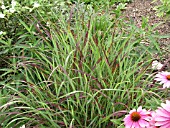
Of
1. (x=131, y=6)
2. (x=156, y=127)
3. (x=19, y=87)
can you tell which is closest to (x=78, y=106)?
(x=19, y=87)

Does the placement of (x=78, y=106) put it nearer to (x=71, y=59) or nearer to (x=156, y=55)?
(x=71, y=59)

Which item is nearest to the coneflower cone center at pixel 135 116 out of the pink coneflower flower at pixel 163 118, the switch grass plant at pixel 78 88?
the pink coneflower flower at pixel 163 118

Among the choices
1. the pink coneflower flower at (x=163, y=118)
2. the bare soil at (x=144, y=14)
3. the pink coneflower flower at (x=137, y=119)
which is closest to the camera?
the pink coneflower flower at (x=163, y=118)

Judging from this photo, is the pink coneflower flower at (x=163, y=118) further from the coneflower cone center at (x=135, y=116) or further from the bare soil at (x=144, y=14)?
the bare soil at (x=144, y=14)

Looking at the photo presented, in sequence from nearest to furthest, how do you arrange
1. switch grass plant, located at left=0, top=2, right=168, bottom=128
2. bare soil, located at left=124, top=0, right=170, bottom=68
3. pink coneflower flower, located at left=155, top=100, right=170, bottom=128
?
pink coneflower flower, located at left=155, top=100, right=170, bottom=128
switch grass plant, located at left=0, top=2, right=168, bottom=128
bare soil, located at left=124, top=0, right=170, bottom=68

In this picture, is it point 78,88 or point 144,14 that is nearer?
point 78,88

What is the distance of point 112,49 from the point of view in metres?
2.33

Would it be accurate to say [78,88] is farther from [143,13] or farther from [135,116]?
[143,13]

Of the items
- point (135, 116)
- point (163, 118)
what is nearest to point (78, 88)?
point (135, 116)

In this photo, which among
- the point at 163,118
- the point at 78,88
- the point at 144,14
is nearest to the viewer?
the point at 163,118

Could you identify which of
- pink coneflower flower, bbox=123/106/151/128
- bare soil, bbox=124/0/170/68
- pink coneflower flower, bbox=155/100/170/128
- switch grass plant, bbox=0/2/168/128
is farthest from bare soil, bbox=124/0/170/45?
pink coneflower flower, bbox=155/100/170/128

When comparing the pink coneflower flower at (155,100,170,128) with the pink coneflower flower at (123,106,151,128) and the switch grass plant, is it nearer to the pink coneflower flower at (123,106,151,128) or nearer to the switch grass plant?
the pink coneflower flower at (123,106,151,128)

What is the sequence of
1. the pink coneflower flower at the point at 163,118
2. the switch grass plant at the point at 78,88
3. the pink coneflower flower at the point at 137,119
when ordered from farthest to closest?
1. the switch grass plant at the point at 78,88
2. the pink coneflower flower at the point at 137,119
3. the pink coneflower flower at the point at 163,118

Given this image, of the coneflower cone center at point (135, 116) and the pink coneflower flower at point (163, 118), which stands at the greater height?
the pink coneflower flower at point (163, 118)
